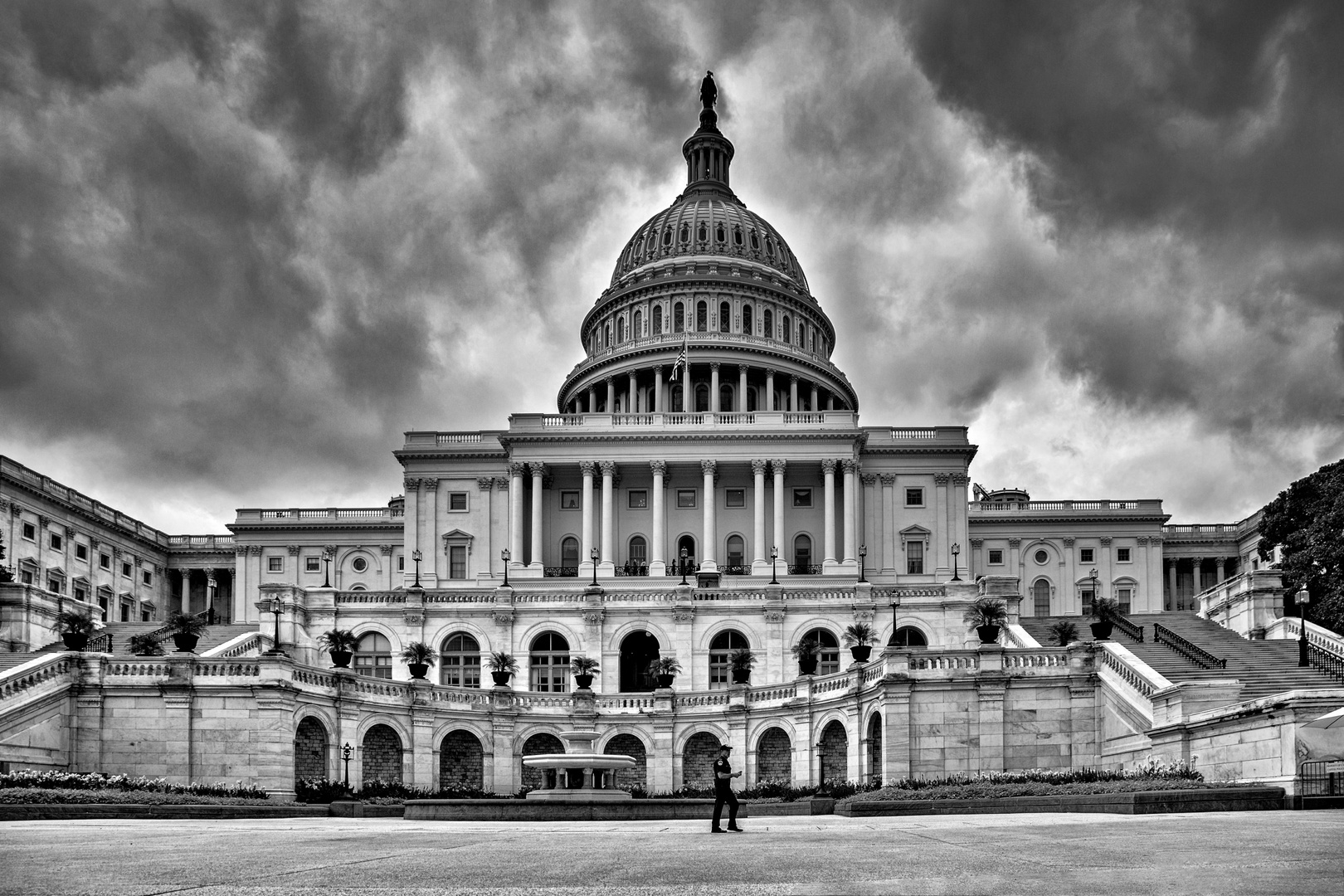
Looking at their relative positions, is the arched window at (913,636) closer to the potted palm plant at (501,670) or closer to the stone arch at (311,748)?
the potted palm plant at (501,670)

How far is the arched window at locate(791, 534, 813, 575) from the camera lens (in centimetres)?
10844

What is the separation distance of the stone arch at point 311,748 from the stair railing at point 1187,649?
3292cm

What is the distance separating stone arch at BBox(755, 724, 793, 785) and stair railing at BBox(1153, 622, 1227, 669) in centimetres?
1601

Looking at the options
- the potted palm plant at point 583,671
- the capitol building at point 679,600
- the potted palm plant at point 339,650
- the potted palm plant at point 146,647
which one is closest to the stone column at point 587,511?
the capitol building at point 679,600

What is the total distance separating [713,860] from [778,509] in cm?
9006

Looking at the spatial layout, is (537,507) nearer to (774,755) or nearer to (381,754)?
(774,755)

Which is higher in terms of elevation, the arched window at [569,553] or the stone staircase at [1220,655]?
the arched window at [569,553]

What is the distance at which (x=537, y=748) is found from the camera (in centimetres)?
6216

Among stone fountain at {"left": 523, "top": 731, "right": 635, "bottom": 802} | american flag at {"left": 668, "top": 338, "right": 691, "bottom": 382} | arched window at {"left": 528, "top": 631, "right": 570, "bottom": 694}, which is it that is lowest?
stone fountain at {"left": 523, "top": 731, "right": 635, "bottom": 802}

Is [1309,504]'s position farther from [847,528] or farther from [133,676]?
[133,676]

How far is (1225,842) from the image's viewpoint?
17.2 m

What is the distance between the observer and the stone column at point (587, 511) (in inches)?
4122

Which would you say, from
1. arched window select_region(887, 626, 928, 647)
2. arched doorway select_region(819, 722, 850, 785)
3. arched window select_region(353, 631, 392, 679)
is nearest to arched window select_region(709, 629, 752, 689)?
arched window select_region(887, 626, 928, 647)

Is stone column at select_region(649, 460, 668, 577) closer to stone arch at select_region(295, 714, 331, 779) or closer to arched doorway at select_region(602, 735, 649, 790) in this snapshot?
arched doorway at select_region(602, 735, 649, 790)
